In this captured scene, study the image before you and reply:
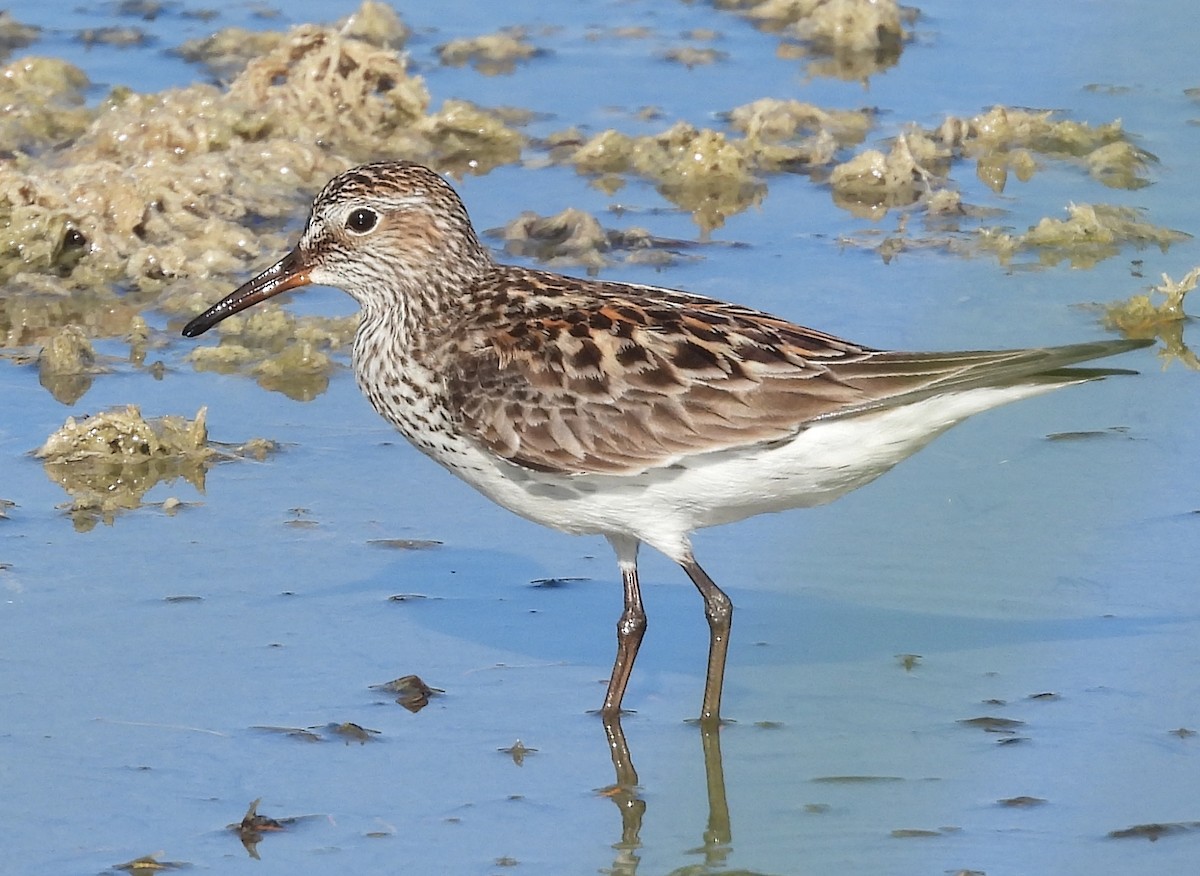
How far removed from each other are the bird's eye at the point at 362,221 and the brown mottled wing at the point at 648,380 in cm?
69

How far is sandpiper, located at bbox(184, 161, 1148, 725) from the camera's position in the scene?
653 cm

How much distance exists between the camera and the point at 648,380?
674cm

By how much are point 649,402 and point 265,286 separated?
172 centimetres

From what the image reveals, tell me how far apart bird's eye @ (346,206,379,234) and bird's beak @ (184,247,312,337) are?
0.23 metres

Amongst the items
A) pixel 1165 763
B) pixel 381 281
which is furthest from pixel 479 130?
pixel 1165 763

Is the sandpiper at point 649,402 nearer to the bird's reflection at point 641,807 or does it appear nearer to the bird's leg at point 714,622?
the bird's leg at point 714,622

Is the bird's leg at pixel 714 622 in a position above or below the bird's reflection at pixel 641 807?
above

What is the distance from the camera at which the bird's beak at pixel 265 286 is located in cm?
754

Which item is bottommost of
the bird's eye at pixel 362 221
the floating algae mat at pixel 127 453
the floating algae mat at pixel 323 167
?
the floating algae mat at pixel 127 453

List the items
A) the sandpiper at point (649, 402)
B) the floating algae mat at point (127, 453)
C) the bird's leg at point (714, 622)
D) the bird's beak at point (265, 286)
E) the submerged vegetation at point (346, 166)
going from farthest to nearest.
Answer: the submerged vegetation at point (346, 166)
the floating algae mat at point (127, 453)
the bird's beak at point (265, 286)
the bird's leg at point (714, 622)
the sandpiper at point (649, 402)

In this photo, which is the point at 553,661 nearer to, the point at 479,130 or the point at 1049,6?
the point at 479,130

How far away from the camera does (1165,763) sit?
6.23 meters

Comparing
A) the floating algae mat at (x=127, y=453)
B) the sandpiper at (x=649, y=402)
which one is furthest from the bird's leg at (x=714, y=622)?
the floating algae mat at (x=127, y=453)

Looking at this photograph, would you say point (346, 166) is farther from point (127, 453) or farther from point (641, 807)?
point (641, 807)
